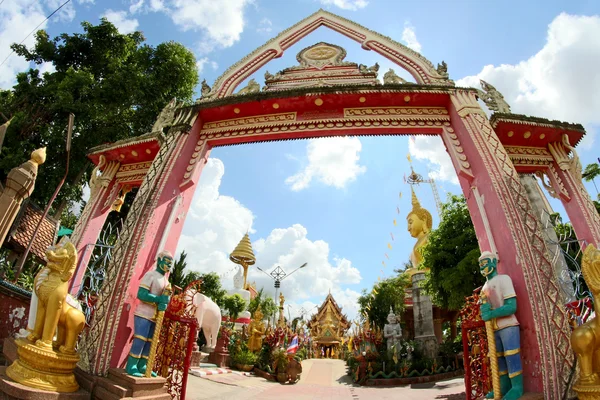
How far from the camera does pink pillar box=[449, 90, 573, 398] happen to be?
428 centimetres

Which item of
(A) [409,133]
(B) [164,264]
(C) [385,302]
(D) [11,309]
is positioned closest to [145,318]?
(B) [164,264]

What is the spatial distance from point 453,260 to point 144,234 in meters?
10.5

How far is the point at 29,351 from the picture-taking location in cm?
407

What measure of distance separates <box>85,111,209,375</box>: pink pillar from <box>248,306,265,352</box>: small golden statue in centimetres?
1084

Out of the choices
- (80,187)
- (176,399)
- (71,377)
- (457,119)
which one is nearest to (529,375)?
(457,119)

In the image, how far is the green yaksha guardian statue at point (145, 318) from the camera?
476 centimetres

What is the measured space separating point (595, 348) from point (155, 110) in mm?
16982

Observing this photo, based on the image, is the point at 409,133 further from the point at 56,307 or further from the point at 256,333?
the point at 256,333

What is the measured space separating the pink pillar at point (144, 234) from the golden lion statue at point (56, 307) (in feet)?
2.01

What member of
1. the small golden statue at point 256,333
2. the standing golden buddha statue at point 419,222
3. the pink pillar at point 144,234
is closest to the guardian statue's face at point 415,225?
the standing golden buddha statue at point 419,222

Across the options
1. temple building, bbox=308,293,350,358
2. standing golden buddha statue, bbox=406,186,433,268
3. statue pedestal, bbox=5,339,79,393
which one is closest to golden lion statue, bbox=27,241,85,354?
statue pedestal, bbox=5,339,79,393

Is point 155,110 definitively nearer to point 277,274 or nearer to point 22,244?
point 22,244

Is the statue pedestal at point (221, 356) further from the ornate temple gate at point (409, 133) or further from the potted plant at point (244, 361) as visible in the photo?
the ornate temple gate at point (409, 133)

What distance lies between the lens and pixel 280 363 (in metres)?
13.0
